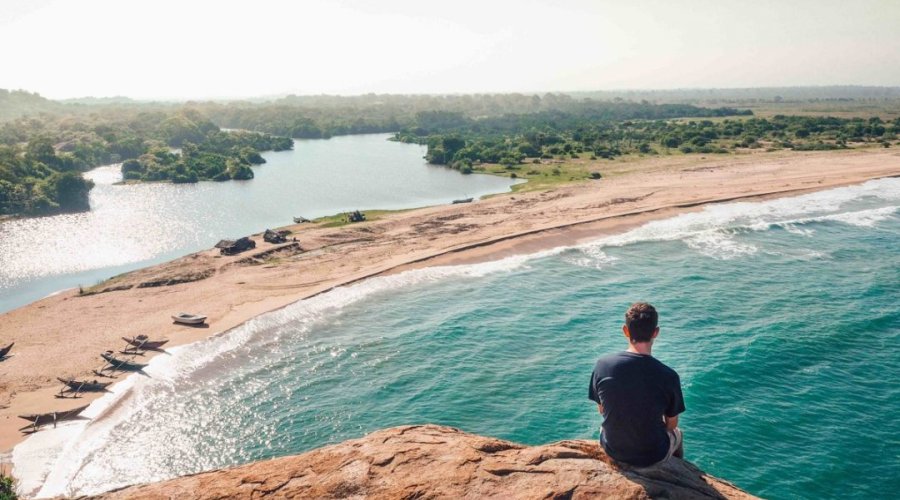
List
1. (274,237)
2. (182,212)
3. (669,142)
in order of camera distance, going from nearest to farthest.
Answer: (274,237) < (182,212) < (669,142)

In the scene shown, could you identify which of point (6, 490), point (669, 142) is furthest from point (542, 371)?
point (669, 142)

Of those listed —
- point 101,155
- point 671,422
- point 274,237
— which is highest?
point 101,155

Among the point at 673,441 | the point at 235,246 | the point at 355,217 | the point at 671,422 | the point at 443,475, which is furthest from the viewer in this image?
the point at 355,217

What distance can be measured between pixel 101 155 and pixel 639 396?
418ft

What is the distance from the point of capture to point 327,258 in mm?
45375

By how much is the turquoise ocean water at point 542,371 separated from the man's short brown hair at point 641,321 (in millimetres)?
13774

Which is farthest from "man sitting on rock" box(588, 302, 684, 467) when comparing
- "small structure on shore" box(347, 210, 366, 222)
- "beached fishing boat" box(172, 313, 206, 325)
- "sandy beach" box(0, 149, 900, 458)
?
"small structure on shore" box(347, 210, 366, 222)

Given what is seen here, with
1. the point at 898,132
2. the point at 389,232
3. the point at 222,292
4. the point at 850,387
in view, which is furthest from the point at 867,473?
the point at 898,132

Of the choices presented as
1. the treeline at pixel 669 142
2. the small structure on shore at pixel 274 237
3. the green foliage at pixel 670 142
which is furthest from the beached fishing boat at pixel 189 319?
the green foliage at pixel 670 142

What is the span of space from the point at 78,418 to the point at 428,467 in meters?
22.3

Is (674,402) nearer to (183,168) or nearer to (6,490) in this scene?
(6,490)

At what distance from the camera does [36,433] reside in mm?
22938

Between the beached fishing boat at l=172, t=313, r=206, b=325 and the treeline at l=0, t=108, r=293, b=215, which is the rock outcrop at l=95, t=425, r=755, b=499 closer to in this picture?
the beached fishing boat at l=172, t=313, r=206, b=325

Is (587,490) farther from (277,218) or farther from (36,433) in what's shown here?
(277,218)
